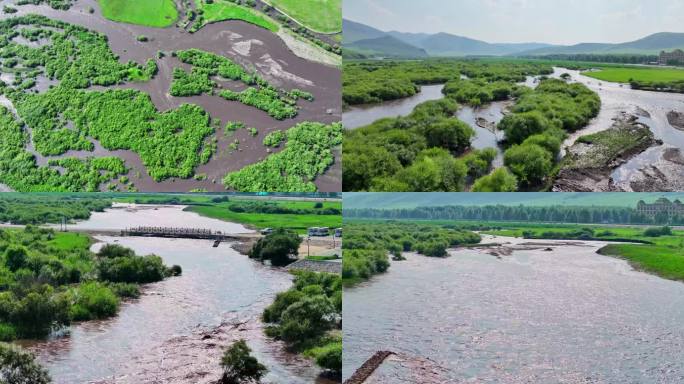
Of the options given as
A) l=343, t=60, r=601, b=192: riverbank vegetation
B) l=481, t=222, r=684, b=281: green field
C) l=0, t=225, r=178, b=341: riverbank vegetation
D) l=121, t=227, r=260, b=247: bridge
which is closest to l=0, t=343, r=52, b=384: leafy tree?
l=0, t=225, r=178, b=341: riverbank vegetation

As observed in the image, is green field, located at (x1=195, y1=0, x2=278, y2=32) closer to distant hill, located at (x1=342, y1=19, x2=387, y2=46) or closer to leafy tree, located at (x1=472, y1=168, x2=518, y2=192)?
distant hill, located at (x1=342, y1=19, x2=387, y2=46)

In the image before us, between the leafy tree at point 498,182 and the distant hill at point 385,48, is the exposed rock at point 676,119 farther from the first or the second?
the distant hill at point 385,48

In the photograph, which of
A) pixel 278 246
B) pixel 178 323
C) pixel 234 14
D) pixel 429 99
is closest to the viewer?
pixel 429 99

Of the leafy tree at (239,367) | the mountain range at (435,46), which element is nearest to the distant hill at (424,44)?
the mountain range at (435,46)

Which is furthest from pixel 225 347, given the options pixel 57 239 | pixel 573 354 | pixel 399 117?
pixel 573 354

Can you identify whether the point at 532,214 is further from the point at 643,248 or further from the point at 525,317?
the point at 643,248

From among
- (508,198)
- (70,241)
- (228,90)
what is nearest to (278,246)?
(228,90)
